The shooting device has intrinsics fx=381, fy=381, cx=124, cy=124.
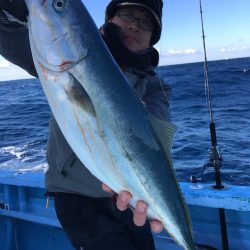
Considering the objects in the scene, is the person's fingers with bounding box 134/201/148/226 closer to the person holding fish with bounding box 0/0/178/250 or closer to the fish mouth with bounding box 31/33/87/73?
the person holding fish with bounding box 0/0/178/250

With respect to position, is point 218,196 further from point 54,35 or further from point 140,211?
point 54,35

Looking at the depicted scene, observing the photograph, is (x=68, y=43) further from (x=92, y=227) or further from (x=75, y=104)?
(x=92, y=227)

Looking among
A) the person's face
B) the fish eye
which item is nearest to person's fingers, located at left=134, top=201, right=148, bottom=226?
the fish eye

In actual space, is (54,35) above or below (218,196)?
above

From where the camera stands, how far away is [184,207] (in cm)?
221

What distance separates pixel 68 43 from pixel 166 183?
0.92 meters

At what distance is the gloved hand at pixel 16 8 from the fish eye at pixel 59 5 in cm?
15

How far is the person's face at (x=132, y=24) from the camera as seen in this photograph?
2986 millimetres

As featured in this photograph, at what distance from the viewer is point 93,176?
2627 mm

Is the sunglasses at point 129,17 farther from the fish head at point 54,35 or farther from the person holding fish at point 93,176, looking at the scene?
the fish head at point 54,35

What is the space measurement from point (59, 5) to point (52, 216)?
3.00 metres

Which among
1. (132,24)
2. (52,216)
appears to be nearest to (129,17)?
(132,24)

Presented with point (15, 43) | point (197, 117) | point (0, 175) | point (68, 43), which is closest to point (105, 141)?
point (68, 43)

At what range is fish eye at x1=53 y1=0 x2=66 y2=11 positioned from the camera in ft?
6.13
